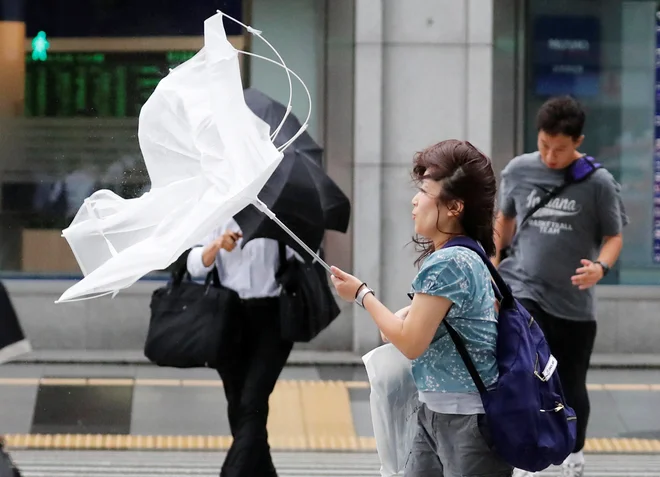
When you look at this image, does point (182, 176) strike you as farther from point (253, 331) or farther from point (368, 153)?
point (368, 153)

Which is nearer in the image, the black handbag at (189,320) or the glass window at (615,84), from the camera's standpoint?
the black handbag at (189,320)

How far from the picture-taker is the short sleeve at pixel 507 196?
242 inches

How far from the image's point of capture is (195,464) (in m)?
6.86

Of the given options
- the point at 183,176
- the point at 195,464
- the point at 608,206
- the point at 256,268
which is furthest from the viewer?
the point at 195,464

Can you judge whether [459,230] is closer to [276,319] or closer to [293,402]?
[276,319]

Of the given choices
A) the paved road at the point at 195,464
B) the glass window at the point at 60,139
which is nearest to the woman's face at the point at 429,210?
the paved road at the point at 195,464

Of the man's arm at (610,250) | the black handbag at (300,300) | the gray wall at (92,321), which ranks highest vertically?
the man's arm at (610,250)

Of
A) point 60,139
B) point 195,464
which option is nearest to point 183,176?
point 195,464

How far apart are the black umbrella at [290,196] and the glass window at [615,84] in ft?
17.9

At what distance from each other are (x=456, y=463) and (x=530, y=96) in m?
7.39

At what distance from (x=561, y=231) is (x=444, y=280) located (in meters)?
2.64

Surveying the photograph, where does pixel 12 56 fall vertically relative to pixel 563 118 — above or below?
above

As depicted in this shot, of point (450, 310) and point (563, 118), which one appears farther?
point (563, 118)

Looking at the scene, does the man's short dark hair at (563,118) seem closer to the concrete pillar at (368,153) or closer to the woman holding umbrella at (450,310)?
the woman holding umbrella at (450,310)
